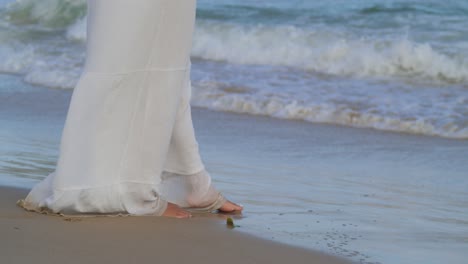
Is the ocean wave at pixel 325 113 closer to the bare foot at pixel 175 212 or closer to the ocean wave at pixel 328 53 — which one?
the ocean wave at pixel 328 53

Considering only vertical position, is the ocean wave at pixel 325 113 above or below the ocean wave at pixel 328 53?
below

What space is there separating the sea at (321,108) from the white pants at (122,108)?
0.50 meters

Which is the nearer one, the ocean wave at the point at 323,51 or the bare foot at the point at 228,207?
the bare foot at the point at 228,207

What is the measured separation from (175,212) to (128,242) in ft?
1.97

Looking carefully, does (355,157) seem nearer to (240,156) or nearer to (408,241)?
(240,156)

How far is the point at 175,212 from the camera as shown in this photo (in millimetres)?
3664

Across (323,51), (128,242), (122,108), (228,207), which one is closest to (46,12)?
(323,51)

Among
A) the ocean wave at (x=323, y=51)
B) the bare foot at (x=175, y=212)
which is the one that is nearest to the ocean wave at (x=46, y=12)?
the ocean wave at (x=323, y=51)

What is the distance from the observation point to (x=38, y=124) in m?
6.59

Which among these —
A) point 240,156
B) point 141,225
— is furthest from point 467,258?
point 240,156

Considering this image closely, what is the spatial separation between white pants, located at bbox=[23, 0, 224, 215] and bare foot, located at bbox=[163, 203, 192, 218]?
0.36 feet

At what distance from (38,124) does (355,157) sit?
6.66ft

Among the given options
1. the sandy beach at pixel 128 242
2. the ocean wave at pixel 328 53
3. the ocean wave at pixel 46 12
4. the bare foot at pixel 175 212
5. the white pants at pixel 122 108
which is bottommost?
the sandy beach at pixel 128 242

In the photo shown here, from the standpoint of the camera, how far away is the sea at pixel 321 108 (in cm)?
398
